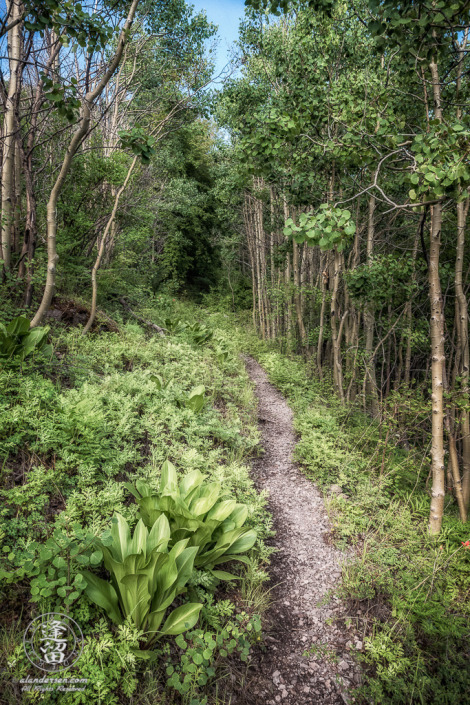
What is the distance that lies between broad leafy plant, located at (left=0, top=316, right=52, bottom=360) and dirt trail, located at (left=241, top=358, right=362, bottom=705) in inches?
126

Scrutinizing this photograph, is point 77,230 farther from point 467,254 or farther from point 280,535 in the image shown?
point 467,254

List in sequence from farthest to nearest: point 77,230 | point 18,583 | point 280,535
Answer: point 77,230 → point 280,535 → point 18,583

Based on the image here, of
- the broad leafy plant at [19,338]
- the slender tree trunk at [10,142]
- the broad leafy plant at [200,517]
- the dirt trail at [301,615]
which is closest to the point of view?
the dirt trail at [301,615]

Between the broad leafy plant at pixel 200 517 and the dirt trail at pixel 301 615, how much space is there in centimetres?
51

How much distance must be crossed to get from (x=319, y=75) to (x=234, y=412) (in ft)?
20.1

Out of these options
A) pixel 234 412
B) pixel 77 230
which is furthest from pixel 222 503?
pixel 77 230

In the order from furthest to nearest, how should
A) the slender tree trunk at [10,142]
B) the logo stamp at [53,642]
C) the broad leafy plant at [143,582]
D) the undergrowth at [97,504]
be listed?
the slender tree trunk at [10,142]
the broad leafy plant at [143,582]
the undergrowth at [97,504]
the logo stamp at [53,642]

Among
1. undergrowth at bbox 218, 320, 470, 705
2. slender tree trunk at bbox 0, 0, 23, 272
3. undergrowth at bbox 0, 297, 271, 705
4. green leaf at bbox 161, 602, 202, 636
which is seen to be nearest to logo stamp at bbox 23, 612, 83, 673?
undergrowth at bbox 0, 297, 271, 705

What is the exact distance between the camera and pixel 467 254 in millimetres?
6875

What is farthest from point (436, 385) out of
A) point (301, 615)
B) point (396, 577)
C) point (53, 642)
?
point (53, 642)

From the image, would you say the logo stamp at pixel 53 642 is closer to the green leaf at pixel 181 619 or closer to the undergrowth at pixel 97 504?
the undergrowth at pixel 97 504

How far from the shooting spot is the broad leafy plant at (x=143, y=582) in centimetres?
184

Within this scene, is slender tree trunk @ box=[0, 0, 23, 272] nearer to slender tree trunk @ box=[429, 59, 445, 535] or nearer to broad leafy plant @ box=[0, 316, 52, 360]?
broad leafy plant @ box=[0, 316, 52, 360]

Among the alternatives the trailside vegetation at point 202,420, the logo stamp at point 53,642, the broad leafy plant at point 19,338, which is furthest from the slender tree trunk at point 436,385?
the broad leafy plant at point 19,338
